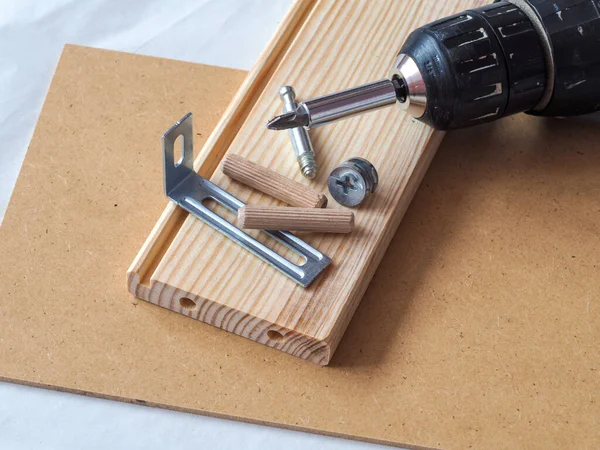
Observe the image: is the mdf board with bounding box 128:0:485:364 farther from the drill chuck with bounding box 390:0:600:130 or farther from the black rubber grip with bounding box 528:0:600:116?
the black rubber grip with bounding box 528:0:600:116

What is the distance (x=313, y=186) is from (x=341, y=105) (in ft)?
0.56

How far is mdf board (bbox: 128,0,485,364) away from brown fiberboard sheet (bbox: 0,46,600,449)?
0.06 metres

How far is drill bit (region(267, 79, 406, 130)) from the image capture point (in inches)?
59.1

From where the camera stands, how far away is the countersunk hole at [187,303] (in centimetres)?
155

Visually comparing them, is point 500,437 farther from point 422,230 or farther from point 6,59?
point 6,59

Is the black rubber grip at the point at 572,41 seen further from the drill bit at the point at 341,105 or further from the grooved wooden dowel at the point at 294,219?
the grooved wooden dowel at the point at 294,219

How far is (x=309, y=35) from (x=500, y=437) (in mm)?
810

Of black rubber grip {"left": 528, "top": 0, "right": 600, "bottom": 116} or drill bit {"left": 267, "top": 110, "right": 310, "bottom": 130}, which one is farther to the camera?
black rubber grip {"left": 528, "top": 0, "right": 600, "bottom": 116}

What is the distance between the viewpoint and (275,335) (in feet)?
5.08

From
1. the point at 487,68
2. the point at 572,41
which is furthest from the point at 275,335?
the point at 572,41

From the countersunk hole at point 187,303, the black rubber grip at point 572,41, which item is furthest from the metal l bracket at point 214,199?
the black rubber grip at point 572,41

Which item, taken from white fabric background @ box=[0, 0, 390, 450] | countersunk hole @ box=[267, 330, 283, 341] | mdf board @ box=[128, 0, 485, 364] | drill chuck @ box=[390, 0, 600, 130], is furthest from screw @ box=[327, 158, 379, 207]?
white fabric background @ box=[0, 0, 390, 450]

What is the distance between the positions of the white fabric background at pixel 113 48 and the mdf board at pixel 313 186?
0.17 metres

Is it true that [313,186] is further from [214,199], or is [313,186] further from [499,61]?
[499,61]
